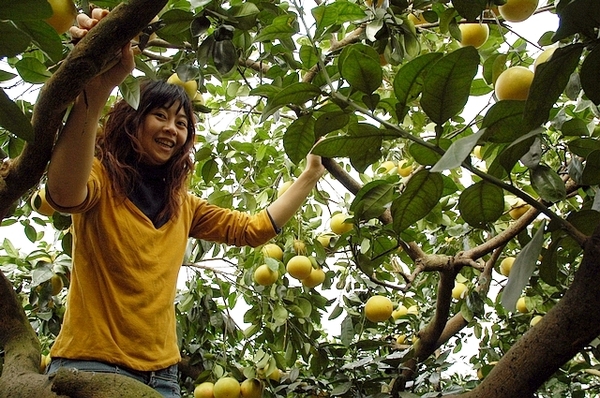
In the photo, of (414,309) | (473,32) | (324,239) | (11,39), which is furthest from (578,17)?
(414,309)

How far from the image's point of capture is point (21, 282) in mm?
2035

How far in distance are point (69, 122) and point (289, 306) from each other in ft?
4.00

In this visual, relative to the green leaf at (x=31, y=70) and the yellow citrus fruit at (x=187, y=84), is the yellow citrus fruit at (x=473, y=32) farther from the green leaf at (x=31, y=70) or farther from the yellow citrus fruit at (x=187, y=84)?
the green leaf at (x=31, y=70)

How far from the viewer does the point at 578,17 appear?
1.81 ft

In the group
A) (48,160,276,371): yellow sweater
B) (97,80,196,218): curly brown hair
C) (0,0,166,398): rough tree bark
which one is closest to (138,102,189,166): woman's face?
(97,80,196,218): curly brown hair

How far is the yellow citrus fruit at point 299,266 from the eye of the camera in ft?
6.50

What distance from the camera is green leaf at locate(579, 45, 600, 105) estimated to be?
2.04 ft

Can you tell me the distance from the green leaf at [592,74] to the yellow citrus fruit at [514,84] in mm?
406

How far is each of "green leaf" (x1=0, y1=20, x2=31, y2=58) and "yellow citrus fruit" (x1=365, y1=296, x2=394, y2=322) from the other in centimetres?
155

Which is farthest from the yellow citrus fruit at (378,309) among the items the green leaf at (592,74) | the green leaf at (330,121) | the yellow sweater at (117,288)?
the green leaf at (592,74)

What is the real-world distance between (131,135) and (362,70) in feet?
3.05

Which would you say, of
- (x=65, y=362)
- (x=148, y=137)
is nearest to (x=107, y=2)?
(x=148, y=137)

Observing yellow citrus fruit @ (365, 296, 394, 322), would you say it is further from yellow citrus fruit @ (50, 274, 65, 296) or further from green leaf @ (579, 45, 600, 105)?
green leaf @ (579, 45, 600, 105)

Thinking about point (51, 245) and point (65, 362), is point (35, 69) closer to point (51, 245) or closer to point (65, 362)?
point (65, 362)
